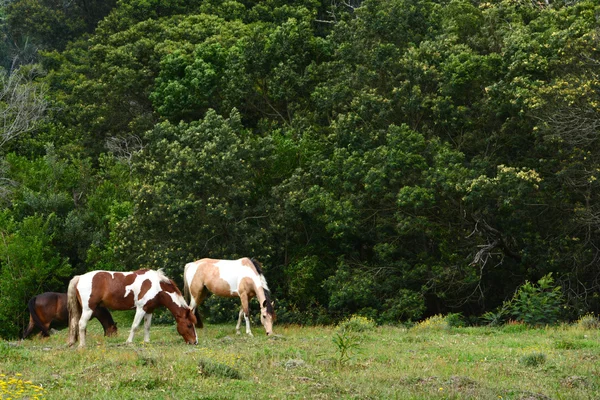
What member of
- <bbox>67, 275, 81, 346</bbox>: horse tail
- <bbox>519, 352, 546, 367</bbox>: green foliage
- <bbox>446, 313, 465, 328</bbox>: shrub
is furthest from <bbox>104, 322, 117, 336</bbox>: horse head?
<bbox>519, 352, 546, 367</bbox>: green foliage

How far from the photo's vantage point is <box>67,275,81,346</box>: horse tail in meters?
18.8

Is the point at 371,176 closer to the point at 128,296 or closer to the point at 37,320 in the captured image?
the point at 37,320

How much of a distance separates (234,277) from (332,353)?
7.17m

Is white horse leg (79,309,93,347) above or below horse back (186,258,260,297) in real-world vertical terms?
below

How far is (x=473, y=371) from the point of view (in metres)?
14.3

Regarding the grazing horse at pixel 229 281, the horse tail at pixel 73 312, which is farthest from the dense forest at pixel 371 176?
the horse tail at pixel 73 312

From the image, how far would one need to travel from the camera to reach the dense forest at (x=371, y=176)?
2858 centimetres

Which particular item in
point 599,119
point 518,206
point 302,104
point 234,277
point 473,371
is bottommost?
point 473,371

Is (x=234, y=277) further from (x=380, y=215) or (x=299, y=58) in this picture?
(x=299, y=58)

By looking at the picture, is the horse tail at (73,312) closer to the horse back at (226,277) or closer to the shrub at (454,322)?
the horse back at (226,277)

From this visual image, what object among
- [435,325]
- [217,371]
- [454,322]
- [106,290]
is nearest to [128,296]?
[106,290]

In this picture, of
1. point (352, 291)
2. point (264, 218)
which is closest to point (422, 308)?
point (352, 291)

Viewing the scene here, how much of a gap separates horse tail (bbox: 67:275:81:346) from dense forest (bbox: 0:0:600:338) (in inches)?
460

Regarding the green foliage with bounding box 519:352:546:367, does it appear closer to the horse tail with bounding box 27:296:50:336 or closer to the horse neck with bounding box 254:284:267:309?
the horse neck with bounding box 254:284:267:309
